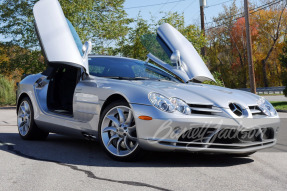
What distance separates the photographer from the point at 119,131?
5023 millimetres

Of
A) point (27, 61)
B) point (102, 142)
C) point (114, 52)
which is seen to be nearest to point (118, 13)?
point (114, 52)

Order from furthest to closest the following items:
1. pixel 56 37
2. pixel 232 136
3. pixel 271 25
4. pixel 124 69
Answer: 1. pixel 271 25
2. pixel 124 69
3. pixel 56 37
4. pixel 232 136

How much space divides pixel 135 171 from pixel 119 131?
29.0 inches

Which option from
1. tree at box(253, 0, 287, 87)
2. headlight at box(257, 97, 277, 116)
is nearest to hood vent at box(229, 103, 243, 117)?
headlight at box(257, 97, 277, 116)

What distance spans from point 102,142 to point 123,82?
80 centimetres

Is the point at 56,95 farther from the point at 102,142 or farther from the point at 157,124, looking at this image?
the point at 157,124

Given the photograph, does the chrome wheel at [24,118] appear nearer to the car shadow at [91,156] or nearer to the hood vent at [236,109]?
the car shadow at [91,156]

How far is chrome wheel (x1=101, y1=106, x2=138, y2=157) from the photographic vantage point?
492 centimetres

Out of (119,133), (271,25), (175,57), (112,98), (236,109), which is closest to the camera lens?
(236,109)

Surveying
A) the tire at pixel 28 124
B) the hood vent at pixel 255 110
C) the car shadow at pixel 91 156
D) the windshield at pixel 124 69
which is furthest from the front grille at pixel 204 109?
the tire at pixel 28 124

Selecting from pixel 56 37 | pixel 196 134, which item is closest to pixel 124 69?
pixel 56 37

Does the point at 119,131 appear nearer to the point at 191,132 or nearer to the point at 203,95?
the point at 191,132

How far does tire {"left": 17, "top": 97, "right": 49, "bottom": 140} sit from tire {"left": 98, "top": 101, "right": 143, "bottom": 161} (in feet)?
6.62

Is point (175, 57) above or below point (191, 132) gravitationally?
above
